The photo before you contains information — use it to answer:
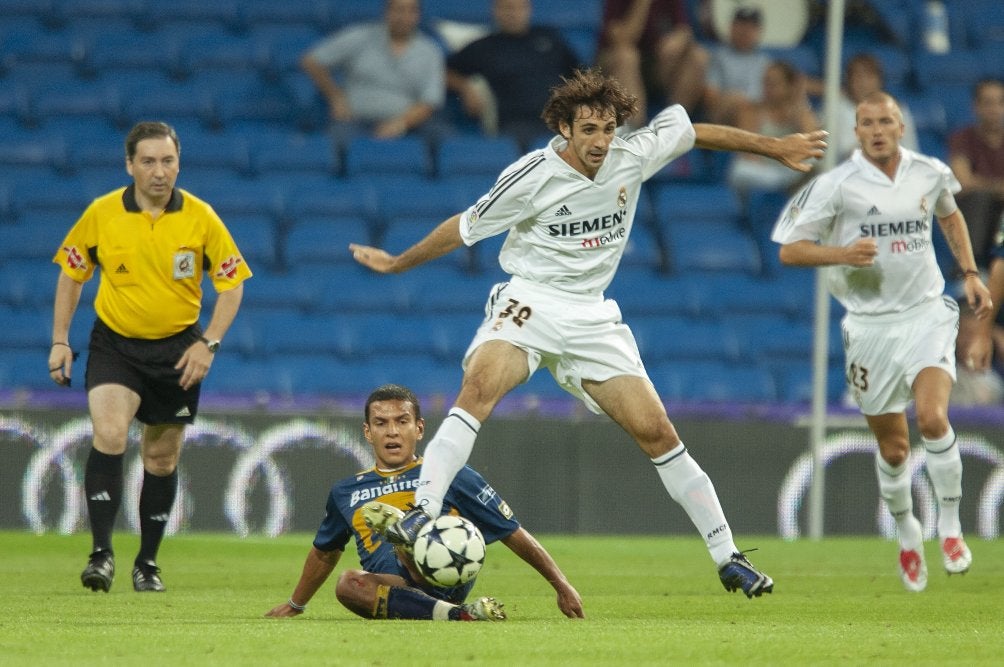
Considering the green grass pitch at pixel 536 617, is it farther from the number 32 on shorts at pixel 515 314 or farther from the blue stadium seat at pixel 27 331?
the blue stadium seat at pixel 27 331

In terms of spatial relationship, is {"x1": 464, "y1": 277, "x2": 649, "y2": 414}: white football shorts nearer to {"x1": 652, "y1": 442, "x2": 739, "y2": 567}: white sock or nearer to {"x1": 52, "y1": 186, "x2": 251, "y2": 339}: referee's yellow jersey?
{"x1": 652, "y1": 442, "x2": 739, "y2": 567}: white sock

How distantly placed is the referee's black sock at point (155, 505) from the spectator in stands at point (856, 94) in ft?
24.2

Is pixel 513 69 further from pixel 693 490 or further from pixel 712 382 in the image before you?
pixel 693 490

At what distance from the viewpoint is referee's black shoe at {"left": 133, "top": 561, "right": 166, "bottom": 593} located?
7.39 meters

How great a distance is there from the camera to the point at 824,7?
15836 mm

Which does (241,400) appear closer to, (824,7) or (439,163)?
(439,163)

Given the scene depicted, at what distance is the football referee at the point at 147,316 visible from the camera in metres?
7.47

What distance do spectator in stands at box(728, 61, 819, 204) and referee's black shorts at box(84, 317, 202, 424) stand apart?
292 inches

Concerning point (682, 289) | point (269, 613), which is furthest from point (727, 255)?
point (269, 613)

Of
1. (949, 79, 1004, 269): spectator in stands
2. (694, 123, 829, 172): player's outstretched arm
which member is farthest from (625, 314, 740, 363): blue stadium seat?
(694, 123, 829, 172): player's outstretched arm

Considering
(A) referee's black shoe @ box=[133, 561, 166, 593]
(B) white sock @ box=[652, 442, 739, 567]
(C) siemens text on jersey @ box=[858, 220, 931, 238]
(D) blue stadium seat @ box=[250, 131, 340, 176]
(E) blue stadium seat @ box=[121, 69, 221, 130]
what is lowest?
(A) referee's black shoe @ box=[133, 561, 166, 593]

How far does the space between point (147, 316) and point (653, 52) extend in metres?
7.98

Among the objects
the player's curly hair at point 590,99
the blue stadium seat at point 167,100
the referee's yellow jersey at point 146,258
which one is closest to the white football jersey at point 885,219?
the player's curly hair at point 590,99

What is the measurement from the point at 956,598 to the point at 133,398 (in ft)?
12.6
